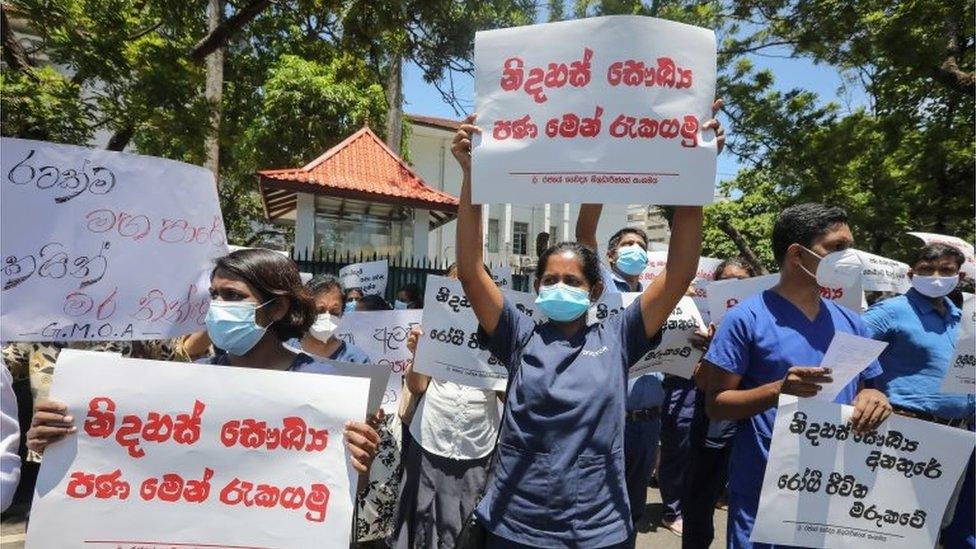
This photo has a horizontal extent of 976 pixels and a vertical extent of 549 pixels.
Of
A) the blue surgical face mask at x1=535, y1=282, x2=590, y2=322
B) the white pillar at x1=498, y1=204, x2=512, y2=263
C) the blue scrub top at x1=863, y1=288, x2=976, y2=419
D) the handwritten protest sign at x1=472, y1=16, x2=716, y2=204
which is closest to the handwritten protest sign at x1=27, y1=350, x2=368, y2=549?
the blue surgical face mask at x1=535, y1=282, x2=590, y2=322

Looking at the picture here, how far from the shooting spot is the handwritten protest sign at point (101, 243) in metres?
2.30

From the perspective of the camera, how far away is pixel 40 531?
1.86 metres

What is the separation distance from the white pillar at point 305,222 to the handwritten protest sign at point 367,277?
530 cm

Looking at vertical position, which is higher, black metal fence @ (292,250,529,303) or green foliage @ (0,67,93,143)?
green foliage @ (0,67,93,143)

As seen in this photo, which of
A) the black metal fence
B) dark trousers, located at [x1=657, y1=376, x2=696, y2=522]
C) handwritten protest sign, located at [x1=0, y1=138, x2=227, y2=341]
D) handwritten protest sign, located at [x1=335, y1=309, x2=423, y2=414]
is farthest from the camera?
the black metal fence

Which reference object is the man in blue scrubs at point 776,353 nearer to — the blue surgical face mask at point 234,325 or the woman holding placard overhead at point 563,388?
the woman holding placard overhead at point 563,388

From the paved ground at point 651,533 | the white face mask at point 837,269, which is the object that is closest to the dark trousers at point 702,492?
the paved ground at point 651,533

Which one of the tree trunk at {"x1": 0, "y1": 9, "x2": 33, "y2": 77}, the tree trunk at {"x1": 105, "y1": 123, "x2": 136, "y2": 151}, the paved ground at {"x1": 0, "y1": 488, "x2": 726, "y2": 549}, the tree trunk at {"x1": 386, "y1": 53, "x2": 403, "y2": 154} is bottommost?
the paved ground at {"x1": 0, "y1": 488, "x2": 726, "y2": 549}

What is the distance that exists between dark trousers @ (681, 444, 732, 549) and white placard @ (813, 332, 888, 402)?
1701 millimetres

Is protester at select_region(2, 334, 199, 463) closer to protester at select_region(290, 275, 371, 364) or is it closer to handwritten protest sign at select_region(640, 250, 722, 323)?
protester at select_region(290, 275, 371, 364)

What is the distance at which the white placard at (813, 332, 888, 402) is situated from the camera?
2061 mm

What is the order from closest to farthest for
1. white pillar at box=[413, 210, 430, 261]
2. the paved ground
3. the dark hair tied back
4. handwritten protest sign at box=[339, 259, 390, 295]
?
the dark hair tied back
the paved ground
handwritten protest sign at box=[339, 259, 390, 295]
white pillar at box=[413, 210, 430, 261]

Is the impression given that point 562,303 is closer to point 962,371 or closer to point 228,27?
point 962,371

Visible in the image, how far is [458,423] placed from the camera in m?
3.54
